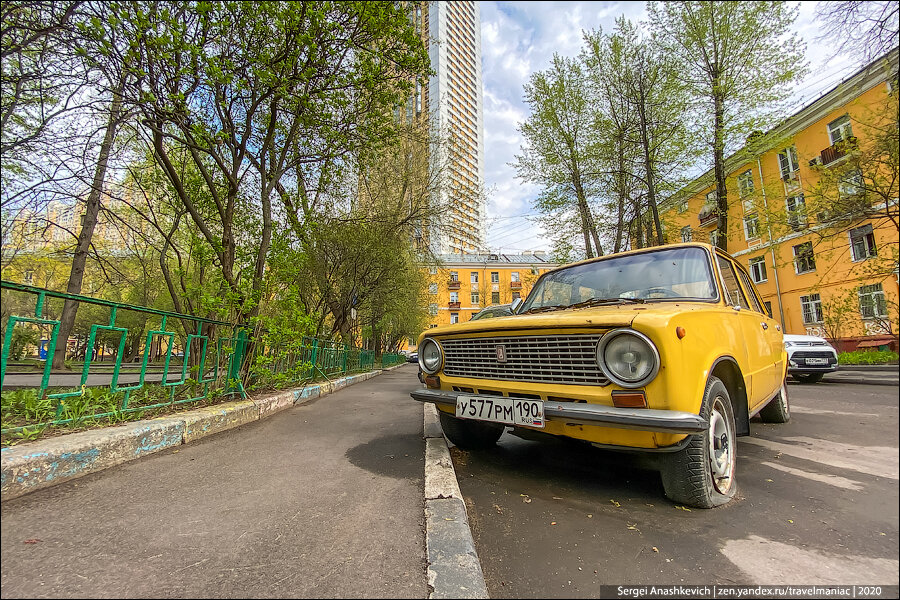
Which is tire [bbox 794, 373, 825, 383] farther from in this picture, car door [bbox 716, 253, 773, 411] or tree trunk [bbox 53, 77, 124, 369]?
tree trunk [bbox 53, 77, 124, 369]

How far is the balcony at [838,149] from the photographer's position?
6.89 metres

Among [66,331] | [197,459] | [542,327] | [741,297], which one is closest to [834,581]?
[542,327]

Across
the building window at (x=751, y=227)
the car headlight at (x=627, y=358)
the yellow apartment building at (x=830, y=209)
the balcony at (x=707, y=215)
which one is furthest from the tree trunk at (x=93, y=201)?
the balcony at (x=707, y=215)

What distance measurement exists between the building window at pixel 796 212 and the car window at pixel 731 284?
25.3 ft

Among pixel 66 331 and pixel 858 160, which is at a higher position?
pixel 858 160

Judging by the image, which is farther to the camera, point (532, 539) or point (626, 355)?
point (626, 355)

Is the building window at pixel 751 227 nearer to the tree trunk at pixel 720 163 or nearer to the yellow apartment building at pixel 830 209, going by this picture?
the yellow apartment building at pixel 830 209

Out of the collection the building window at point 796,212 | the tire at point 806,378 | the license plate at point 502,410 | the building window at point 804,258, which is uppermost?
the building window at point 796,212

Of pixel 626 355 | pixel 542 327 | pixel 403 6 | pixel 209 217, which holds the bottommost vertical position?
pixel 626 355

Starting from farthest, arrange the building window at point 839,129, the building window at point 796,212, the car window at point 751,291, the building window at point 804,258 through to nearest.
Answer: the building window at point 796,212
the building window at point 804,258
the building window at point 839,129
the car window at point 751,291

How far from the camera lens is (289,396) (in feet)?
19.9

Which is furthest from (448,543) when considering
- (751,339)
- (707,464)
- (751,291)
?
(751,291)

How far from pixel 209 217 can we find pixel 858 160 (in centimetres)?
1062

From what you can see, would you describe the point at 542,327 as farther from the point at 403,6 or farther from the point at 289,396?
the point at 403,6
